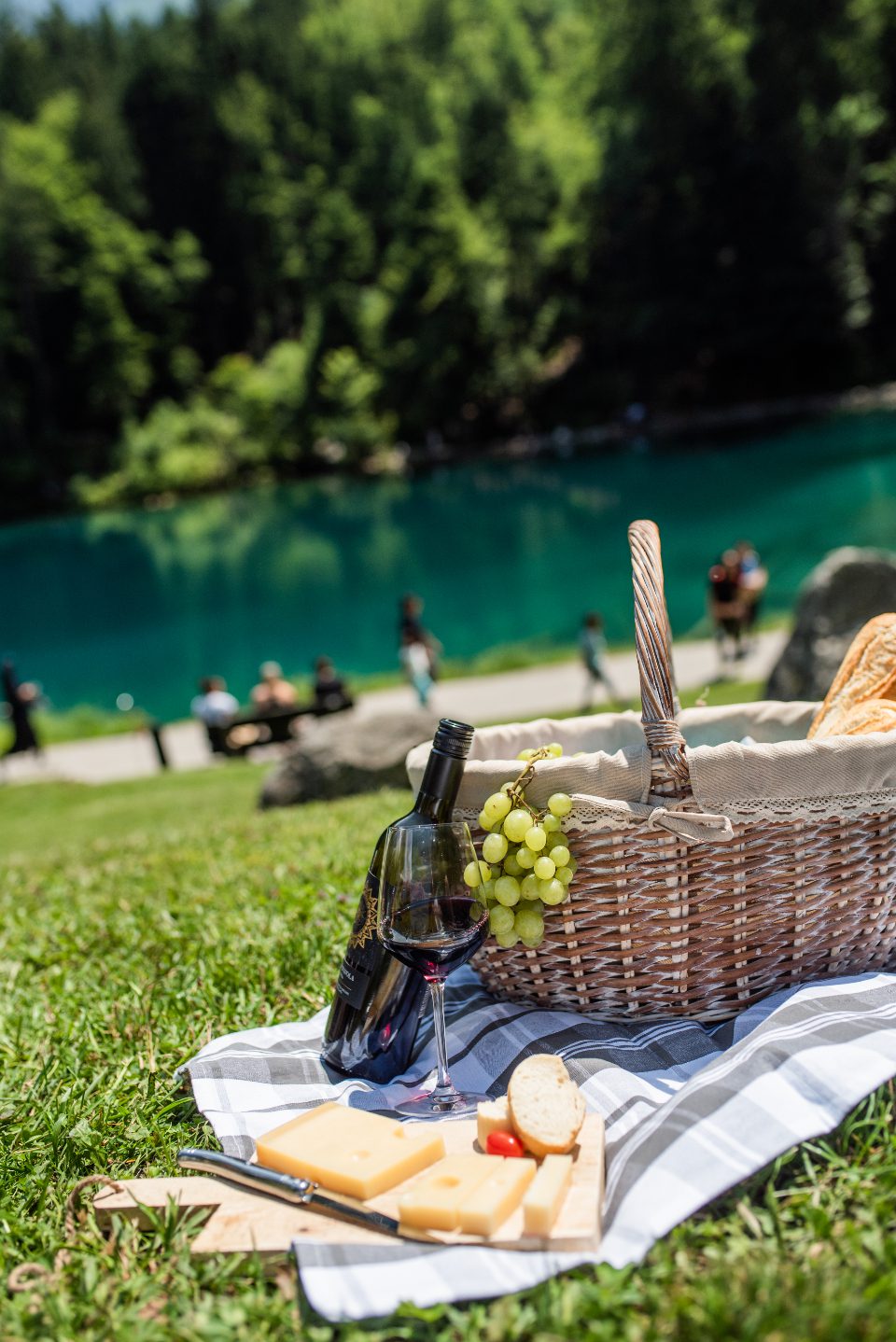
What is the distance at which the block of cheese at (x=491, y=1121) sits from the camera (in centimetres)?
195

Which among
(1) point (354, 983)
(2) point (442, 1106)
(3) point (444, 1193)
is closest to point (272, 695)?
(1) point (354, 983)

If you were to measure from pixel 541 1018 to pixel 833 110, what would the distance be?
49272 millimetres

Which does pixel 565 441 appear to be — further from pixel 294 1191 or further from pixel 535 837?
pixel 294 1191

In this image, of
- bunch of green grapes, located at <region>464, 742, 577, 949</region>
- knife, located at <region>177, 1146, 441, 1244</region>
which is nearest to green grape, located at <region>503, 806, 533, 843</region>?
bunch of green grapes, located at <region>464, 742, 577, 949</region>

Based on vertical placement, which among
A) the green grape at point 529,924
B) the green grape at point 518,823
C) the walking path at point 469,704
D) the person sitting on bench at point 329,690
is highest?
the green grape at point 518,823

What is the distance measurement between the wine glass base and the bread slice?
0.77 ft

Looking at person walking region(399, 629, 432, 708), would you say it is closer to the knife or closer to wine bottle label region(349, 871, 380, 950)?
wine bottle label region(349, 871, 380, 950)

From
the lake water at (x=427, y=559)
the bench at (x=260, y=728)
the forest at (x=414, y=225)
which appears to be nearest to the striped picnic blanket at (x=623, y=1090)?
the bench at (x=260, y=728)

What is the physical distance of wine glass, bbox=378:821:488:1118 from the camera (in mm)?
2160

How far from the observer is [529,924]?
2.34 meters

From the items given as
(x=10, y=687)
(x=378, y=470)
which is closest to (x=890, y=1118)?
(x=10, y=687)

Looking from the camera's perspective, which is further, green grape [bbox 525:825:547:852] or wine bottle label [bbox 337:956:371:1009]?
wine bottle label [bbox 337:956:371:1009]

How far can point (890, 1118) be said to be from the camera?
6.44 ft

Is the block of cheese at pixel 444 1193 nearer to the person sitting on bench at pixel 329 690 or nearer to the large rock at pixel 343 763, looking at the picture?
the large rock at pixel 343 763
